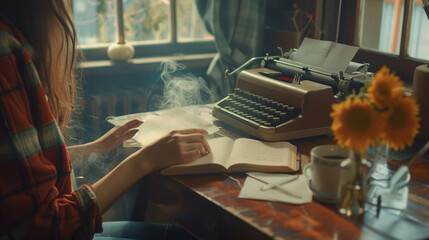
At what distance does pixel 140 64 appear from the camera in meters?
2.96

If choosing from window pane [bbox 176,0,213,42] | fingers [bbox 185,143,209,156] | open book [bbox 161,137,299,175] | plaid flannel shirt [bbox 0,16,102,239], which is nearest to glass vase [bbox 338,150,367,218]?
open book [bbox 161,137,299,175]

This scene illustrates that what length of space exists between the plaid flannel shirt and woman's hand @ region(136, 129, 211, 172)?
0.64ft

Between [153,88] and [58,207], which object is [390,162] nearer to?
[58,207]

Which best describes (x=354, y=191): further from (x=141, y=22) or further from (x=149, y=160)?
(x=141, y=22)

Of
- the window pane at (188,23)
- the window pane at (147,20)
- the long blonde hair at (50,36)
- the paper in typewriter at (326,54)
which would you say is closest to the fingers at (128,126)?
the long blonde hair at (50,36)

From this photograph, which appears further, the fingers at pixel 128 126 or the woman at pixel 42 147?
the fingers at pixel 128 126

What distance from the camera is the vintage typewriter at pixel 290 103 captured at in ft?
4.99

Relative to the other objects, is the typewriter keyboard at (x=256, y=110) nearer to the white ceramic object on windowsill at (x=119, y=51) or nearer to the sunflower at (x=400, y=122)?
the sunflower at (x=400, y=122)

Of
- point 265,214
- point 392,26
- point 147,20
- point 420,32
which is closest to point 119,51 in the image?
point 147,20

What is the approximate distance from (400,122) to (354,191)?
0.19 m

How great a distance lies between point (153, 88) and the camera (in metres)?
3.09

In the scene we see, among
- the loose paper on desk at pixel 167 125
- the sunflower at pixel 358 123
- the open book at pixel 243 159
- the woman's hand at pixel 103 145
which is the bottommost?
the woman's hand at pixel 103 145

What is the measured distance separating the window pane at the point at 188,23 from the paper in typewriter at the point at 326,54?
1683 mm

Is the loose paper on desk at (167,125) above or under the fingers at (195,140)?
under
